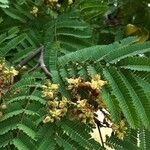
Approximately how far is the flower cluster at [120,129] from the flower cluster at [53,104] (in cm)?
27

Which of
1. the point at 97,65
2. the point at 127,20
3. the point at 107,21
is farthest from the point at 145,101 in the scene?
the point at 107,21

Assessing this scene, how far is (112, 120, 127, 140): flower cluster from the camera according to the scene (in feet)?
8.09

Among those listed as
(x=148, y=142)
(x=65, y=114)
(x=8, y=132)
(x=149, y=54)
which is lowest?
(x=8, y=132)

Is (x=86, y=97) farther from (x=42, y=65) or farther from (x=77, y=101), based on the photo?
(x=42, y=65)

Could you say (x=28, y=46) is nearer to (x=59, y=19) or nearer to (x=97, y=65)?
(x=59, y=19)

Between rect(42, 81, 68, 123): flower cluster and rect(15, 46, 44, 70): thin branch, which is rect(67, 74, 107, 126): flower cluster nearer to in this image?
rect(42, 81, 68, 123): flower cluster

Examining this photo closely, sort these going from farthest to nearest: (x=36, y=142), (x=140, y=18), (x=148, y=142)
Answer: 1. (x=140, y=18)
2. (x=148, y=142)
3. (x=36, y=142)

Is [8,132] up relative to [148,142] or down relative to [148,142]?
down

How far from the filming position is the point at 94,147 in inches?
95.1

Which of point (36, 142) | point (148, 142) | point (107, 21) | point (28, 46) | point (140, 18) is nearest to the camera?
point (36, 142)

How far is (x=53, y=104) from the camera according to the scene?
2.37 metres

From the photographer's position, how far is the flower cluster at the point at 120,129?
2465 mm

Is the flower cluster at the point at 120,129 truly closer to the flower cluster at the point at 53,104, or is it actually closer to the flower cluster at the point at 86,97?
the flower cluster at the point at 86,97

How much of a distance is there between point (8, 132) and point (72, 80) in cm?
38
